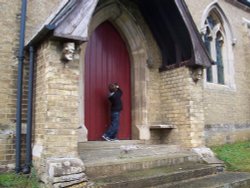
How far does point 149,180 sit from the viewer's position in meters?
5.65

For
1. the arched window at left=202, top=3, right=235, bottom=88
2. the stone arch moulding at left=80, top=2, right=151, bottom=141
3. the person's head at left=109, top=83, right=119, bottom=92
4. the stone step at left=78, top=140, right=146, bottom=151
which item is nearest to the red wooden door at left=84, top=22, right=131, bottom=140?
the stone arch moulding at left=80, top=2, right=151, bottom=141

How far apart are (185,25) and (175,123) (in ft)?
8.47

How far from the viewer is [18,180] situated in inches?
221

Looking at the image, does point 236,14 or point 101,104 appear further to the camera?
point 236,14

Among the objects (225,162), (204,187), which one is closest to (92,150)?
(204,187)

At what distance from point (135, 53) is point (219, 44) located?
503 cm

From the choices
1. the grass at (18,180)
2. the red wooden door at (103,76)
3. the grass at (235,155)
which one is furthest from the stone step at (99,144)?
the grass at (235,155)

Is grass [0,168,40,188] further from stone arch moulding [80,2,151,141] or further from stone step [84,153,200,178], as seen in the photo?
stone arch moulding [80,2,151,141]

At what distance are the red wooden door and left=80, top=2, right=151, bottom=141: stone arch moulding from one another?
0.17 m

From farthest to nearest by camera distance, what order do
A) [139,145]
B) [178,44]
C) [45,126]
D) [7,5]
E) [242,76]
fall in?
[242,76] < [178,44] < [139,145] < [7,5] < [45,126]

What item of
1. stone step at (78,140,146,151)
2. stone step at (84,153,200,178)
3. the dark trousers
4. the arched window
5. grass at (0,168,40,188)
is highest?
the arched window

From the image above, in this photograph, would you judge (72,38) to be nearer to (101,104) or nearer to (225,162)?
(101,104)

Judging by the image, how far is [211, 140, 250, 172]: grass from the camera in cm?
781

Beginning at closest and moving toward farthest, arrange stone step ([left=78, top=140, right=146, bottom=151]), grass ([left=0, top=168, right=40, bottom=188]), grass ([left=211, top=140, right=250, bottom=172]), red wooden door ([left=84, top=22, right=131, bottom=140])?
grass ([left=0, top=168, right=40, bottom=188]) → stone step ([left=78, top=140, right=146, bottom=151]) → grass ([left=211, top=140, right=250, bottom=172]) → red wooden door ([left=84, top=22, right=131, bottom=140])
